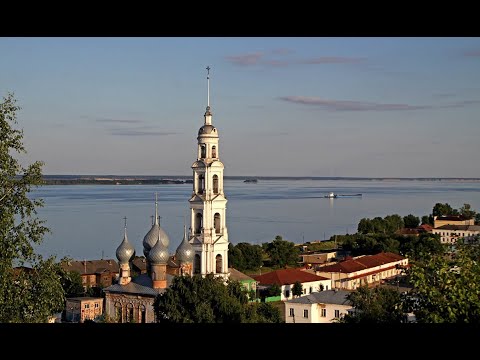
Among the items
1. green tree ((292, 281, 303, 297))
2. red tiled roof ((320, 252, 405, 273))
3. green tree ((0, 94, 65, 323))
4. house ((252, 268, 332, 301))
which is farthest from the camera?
red tiled roof ((320, 252, 405, 273))

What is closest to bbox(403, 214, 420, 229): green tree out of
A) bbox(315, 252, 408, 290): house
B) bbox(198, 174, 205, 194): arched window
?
bbox(315, 252, 408, 290): house

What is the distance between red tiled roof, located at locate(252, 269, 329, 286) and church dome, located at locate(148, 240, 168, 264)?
5474 mm

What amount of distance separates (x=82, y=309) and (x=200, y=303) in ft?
19.9

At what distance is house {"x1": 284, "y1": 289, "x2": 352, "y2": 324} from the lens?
12.2 m

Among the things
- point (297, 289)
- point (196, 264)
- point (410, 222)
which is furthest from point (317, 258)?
point (410, 222)

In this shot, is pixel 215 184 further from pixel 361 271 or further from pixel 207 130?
pixel 361 271

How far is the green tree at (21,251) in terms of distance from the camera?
3816 mm

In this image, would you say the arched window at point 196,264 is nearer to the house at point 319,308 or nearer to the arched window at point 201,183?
the arched window at point 201,183

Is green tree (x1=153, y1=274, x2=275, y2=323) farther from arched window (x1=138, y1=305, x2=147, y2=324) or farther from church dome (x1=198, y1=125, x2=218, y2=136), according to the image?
church dome (x1=198, y1=125, x2=218, y2=136)

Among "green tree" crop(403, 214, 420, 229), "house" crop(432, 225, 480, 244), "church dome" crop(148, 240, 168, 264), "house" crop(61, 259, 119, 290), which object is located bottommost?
"church dome" crop(148, 240, 168, 264)

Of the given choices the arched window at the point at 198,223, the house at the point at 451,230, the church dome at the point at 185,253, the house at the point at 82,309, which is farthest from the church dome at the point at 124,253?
the house at the point at 451,230

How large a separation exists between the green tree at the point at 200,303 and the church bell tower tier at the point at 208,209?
17.4 feet
